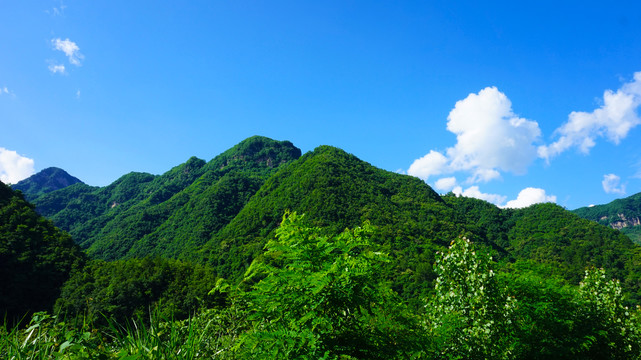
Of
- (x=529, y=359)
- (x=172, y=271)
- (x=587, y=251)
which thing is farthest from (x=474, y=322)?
(x=587, y=251)

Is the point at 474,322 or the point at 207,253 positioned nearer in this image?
the point at 474,322

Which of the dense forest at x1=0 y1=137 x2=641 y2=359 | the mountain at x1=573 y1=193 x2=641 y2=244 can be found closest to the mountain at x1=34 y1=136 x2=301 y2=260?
the dense forest at x1=0 y1=137 x2=641 y2=359

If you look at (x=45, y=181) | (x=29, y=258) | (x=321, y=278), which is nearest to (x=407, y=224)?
(x=29, y=258)

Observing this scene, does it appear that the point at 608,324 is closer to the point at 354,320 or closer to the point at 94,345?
the point at 354,320

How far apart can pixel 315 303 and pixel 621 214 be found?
206 metres

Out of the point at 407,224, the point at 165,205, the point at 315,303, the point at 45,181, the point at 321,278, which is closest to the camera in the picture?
the point at 321,278

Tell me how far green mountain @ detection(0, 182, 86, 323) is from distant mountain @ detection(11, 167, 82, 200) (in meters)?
170

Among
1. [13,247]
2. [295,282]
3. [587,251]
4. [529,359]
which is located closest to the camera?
[295,282]

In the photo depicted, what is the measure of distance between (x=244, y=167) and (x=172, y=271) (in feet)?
388

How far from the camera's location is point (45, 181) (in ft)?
598

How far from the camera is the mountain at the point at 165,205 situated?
82750 mm

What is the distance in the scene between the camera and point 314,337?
2988 mm

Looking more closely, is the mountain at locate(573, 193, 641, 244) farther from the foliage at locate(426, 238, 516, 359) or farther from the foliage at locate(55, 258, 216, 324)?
the foliage at locate(426, 238, 516, 359)

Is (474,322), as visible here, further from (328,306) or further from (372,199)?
(372,199)
